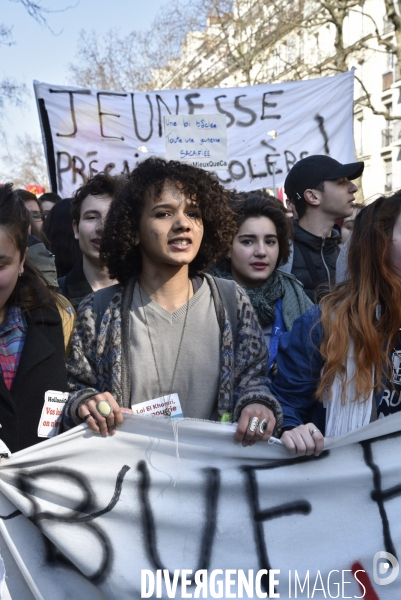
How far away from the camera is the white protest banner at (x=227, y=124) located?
7215mm

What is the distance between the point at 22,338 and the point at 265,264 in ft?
4.60

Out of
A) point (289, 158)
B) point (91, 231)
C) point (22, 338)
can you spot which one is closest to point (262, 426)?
point (22, 338)

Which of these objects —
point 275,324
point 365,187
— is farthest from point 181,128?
point 365,187

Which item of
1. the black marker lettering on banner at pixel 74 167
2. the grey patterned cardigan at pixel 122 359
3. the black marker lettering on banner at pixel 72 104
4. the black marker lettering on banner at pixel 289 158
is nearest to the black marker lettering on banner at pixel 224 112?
the black marker lettering on banner at pixel 289 158

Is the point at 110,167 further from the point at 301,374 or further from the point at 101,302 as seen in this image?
the point at 301,374

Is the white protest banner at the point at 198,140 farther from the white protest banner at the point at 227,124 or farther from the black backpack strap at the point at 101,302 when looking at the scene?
the black backpack strap at the point at 101,302

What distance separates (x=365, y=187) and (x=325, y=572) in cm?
3425

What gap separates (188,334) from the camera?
262cm

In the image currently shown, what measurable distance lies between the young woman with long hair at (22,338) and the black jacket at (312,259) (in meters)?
1.69

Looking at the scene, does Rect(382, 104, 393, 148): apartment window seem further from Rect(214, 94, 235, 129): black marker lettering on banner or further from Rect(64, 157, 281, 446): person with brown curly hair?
Rect(64, 157, 281, 446): person with brown curly hair

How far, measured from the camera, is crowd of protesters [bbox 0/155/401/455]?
2.45 metres

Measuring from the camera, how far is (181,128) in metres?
6.91

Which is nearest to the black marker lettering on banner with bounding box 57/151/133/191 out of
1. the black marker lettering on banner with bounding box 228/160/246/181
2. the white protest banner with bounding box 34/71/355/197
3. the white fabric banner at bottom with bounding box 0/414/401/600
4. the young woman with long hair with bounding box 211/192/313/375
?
the white protest banner with bounding box 34/71/355/197

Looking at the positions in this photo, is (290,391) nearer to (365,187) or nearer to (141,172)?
(141,172)
